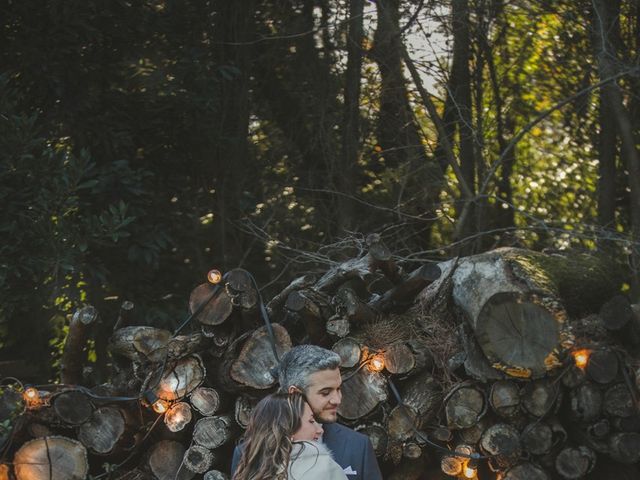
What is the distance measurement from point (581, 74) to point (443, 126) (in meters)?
1.96

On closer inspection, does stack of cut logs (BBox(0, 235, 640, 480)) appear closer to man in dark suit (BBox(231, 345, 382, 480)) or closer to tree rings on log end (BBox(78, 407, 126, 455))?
tree rings on log end (BBox(78, 407, 126, 455))

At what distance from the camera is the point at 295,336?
6656 mm

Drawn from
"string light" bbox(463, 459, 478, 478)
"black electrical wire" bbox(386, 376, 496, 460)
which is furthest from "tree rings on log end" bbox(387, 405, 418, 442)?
"string light" bbox(463, 459, 478, 478)

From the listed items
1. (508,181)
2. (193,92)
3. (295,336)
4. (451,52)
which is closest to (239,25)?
(193,92)

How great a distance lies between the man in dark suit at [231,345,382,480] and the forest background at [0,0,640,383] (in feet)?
13.8

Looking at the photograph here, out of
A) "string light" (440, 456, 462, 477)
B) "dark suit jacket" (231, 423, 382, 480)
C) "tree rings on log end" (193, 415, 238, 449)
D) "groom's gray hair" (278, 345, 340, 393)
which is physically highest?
"groom's gray hair" (278, 345, 340, 393)

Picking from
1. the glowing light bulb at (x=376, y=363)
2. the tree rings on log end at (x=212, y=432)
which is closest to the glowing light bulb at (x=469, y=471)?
the glowing light bulb at (x=376, y=363)

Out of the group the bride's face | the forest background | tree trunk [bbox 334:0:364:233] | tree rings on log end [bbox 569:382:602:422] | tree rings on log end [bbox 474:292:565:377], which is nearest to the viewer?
the bride's face

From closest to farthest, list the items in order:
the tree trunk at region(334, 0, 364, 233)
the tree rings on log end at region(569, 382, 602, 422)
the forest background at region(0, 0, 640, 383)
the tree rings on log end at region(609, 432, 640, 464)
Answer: the tree rings on log end at region(609, 432, 640, 464), the tree rings on log end at region(569, 382, 602, 422), the forest background at region(0, 0, 640, 383), the tree trunk at region(334, 0, 364, 233)

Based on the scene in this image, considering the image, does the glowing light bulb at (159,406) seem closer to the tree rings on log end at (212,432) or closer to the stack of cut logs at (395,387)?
the stack of cut logs at (395,387)

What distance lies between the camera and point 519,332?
5.68 meters

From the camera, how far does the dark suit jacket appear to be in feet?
12.9

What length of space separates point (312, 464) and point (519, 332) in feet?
8.10

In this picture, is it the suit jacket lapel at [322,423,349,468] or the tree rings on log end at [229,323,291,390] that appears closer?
the suit jacket lapel at [322,423,349,468]
